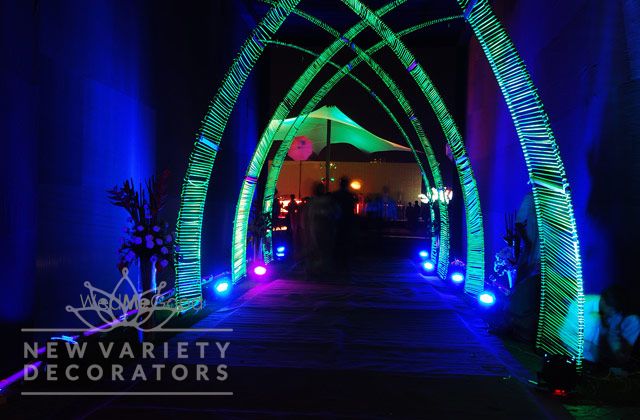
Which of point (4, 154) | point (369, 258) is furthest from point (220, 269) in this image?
point (4, 154)

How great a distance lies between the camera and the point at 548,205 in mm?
5359

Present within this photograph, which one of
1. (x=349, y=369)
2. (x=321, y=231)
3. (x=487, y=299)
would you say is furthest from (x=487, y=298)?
(x=321, y=231)

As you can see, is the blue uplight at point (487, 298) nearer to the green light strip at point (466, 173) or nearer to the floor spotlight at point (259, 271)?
the green light strip at point (466, 173)

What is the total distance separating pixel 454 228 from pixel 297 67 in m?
6.41

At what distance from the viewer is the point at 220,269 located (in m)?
12.8

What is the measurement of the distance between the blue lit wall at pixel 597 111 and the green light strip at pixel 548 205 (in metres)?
1.03

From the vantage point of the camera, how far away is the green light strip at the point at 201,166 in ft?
24.3

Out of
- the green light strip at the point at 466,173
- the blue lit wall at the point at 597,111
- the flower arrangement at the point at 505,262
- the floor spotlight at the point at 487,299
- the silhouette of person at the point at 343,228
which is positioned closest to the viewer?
the blue lit wall at the point at 597,111

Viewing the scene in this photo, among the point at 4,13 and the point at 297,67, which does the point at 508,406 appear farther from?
the point at 297,67

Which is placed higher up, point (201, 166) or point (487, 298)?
point (201, 166)

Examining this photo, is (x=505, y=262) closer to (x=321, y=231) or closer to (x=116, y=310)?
(x=321, y=231)

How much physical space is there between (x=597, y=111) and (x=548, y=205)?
5.76ft

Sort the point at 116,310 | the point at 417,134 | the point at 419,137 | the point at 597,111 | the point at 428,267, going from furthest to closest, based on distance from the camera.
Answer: the point at 428,267, the point at 417,134, the point at 419,137, the point at 116,310, the point at 597,111

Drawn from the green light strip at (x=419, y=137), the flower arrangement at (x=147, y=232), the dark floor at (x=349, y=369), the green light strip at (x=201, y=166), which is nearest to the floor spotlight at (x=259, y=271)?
the green light strip at (x=419, y=137)
